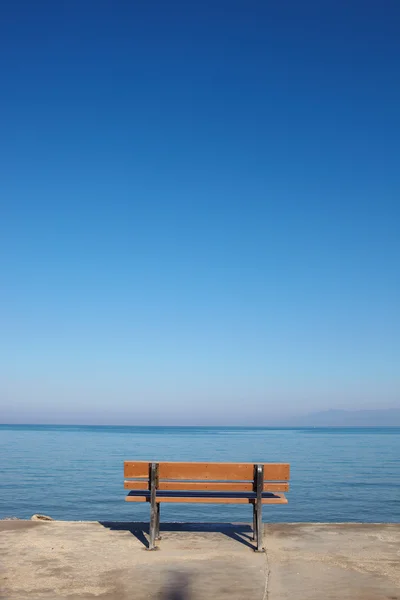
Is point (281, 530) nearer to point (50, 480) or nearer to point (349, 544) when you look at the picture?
point (349, 544)

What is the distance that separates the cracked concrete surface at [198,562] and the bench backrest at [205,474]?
85 centimetres

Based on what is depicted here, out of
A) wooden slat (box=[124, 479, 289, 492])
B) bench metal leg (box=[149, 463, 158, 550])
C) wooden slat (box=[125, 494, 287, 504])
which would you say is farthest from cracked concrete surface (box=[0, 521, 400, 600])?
wooden slat (box=[124, 479, 289, 492])

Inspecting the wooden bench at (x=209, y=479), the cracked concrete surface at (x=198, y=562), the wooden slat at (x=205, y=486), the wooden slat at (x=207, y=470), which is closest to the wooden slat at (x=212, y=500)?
the wooden bench at (x=209, y=479)

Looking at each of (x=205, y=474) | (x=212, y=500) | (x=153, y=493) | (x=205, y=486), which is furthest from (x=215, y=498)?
(x=153, y=493)

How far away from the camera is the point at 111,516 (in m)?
16.8

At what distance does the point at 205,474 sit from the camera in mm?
9008

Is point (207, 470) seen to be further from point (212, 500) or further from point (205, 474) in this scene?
point (212, 500)

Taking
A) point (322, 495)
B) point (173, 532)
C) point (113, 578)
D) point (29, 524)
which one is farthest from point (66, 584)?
point (322, 495)

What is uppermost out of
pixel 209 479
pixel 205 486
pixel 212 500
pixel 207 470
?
pixel 207 470

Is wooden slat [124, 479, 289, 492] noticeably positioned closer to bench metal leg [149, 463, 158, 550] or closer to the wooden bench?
the wooden bench

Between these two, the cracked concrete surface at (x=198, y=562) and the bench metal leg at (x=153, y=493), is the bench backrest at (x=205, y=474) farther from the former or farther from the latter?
the cracked concrete surface at (x=198, y=562)

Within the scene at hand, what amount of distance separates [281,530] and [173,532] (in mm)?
1854

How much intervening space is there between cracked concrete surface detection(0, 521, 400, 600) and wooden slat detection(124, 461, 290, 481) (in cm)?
101

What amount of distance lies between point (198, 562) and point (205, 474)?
1.43m
